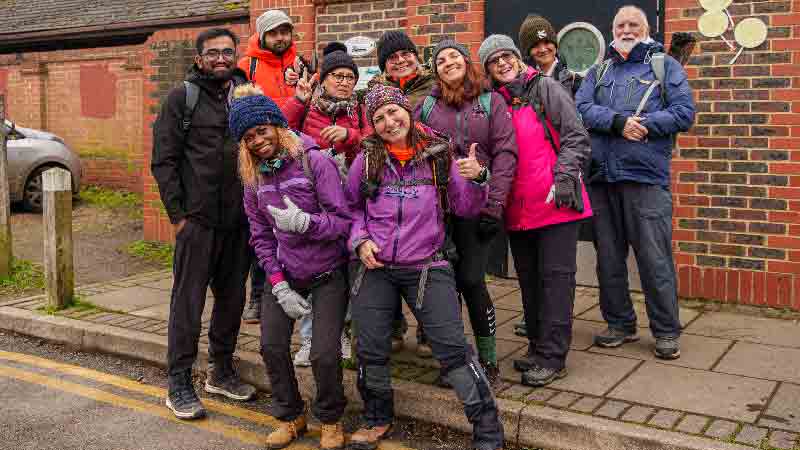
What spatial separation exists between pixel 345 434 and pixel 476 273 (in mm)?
1101

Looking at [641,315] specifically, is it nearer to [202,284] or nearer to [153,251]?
[202,284]

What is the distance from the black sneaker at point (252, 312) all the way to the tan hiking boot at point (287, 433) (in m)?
1.89

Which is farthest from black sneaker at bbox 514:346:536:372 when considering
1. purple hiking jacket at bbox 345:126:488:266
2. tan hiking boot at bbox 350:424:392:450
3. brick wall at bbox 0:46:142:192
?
Result: brick wall at bbox 0:46:142:192

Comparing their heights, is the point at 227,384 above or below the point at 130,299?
below

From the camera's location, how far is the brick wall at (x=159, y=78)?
9.21 m

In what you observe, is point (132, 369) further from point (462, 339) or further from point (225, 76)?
point (462, 339)

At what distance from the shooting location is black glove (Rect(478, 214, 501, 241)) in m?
4.36

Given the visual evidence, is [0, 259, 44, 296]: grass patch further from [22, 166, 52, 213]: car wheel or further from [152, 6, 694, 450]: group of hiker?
[22, 166, 52, 213]: car wheel

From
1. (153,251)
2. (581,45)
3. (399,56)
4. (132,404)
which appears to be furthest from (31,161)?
(399,56)

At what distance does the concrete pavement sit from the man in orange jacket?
1717 mm

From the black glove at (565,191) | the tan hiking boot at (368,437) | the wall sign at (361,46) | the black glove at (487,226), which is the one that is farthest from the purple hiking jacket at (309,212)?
the wall sign at (361,46)

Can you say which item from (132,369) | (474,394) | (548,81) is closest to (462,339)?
(474,394)

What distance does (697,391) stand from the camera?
447cm

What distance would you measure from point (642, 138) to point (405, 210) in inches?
70.4
